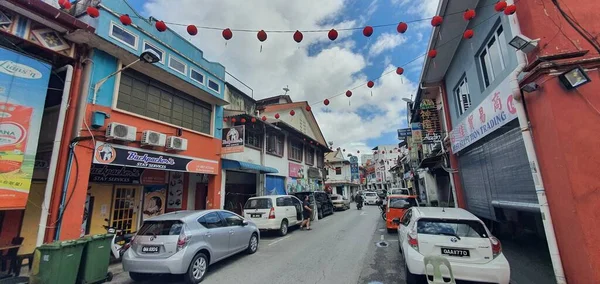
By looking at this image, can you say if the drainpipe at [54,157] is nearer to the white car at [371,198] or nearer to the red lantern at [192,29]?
the red lantern at [192,29]

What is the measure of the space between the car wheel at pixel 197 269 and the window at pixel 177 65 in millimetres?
7314

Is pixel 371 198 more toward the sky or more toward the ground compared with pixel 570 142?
more toward the ground

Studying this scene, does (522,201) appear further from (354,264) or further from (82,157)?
(82,157)

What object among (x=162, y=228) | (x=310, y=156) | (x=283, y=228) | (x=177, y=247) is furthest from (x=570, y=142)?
(x=310, y=156)

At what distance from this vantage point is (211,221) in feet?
22.8

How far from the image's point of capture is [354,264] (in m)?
6.84

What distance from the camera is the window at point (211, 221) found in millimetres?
6625

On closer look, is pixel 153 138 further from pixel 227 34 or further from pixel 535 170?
pixel 535 170


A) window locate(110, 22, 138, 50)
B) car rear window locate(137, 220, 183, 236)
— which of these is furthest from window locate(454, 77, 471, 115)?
window locate(110, 22, 138, 50)

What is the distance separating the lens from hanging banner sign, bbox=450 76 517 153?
6.04m

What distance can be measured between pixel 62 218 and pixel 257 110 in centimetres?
1236

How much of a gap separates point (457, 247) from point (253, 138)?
13026 mm

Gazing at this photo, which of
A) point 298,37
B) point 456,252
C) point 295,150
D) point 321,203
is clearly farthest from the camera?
point 295,150

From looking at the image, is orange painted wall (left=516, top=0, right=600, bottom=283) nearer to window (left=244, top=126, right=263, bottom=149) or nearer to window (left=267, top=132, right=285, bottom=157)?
window (left=244, top=126, right=263, bottom=149)
